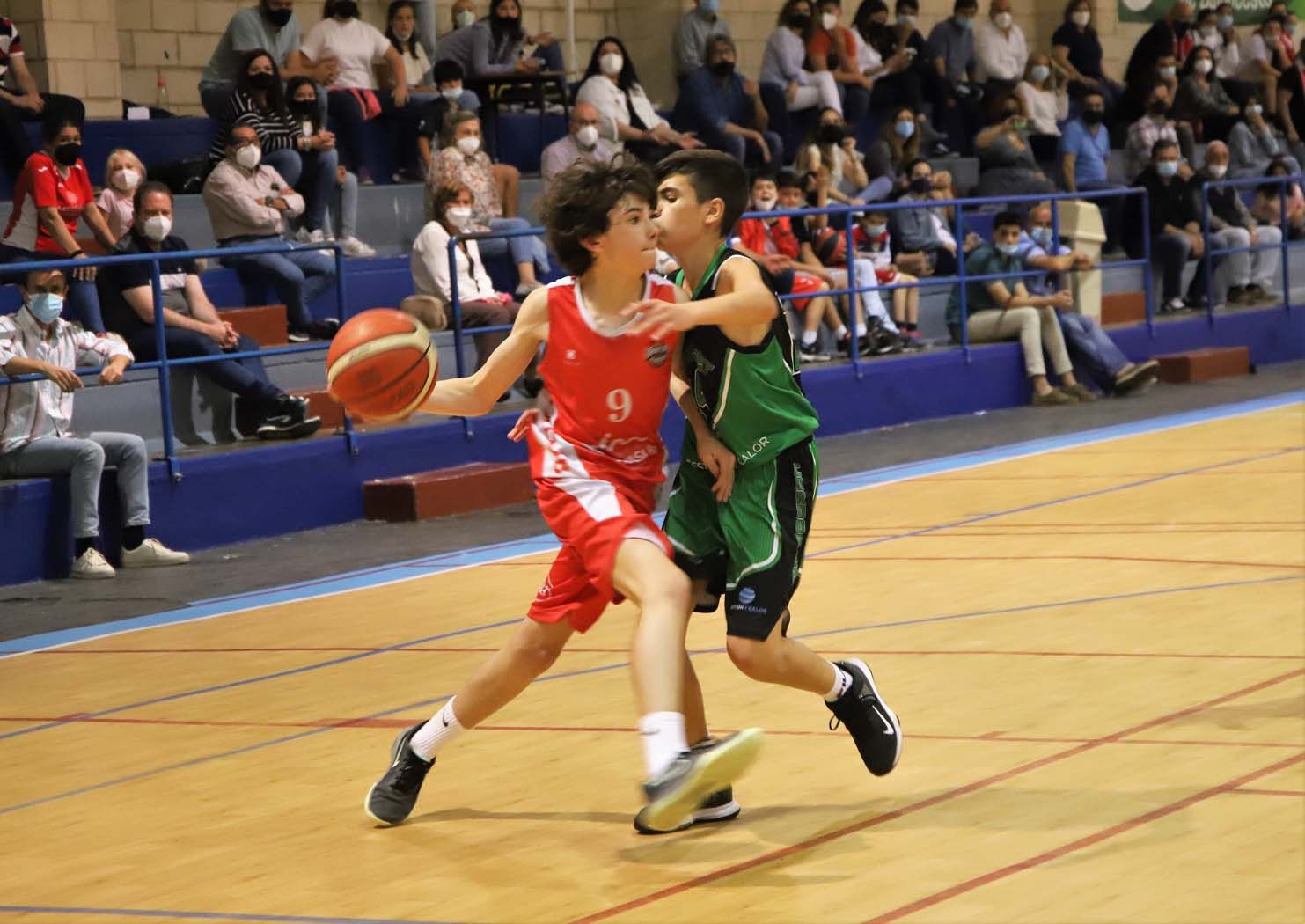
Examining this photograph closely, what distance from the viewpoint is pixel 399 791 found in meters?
5.28

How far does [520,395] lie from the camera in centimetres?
1332

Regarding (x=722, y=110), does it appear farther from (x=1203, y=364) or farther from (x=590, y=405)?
(x=590, y=405)

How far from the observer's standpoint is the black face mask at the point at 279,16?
48.9 ft

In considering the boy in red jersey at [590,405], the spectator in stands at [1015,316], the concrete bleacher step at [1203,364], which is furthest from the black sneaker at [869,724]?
the concrete bleacher step at [1203,364]

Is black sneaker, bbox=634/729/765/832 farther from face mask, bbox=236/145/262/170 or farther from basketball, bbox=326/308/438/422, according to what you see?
face mask, bbox=236/145/262/170

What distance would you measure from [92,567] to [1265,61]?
17709 mm

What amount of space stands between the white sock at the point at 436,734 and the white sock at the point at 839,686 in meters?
0.94

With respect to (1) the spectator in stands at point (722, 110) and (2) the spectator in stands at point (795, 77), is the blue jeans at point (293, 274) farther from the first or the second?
(2) the spectator in stands at point (795, 77)

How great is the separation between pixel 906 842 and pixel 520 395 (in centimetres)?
861

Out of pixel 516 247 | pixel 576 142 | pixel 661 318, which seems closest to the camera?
pixel 661 318

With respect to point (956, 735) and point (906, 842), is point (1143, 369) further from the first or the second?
point (906, 842)

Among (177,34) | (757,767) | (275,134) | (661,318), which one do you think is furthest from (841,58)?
(661,318)

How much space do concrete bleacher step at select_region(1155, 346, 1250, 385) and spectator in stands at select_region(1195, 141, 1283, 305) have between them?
73.8 inches

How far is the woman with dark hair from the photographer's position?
13672 millimetres
